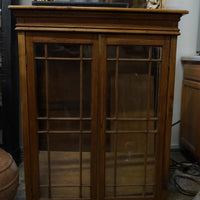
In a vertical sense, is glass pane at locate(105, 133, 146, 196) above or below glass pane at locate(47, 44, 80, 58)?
below

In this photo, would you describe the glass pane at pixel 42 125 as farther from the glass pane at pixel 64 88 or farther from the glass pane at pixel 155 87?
the glass pane at pixel 155 87

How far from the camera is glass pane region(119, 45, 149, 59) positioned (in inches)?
49.0

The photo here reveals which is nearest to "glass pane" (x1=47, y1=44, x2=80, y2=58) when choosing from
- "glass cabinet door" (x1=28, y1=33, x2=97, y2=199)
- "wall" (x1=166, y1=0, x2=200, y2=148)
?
"glass cabinet door" (x1=28, y1=33, x2=97, y2=199)

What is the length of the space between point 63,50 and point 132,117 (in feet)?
1.80

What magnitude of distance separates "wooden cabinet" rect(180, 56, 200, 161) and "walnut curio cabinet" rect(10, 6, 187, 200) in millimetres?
598

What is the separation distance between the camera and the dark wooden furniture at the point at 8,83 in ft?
5.45

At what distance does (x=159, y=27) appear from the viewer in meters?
1.21

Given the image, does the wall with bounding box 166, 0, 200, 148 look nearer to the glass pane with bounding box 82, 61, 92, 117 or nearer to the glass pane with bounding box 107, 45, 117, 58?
the glass pane with bounding box 107, 45, 117, 58

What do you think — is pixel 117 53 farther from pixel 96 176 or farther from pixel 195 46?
pixel 195 46

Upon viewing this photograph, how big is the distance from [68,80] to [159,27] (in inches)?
22.8

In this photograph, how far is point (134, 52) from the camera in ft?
4.11

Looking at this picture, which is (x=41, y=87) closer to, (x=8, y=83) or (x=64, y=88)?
(x=64, y=88)

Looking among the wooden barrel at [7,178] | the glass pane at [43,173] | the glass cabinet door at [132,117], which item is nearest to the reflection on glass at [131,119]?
the glass cabinet door at [132,117]

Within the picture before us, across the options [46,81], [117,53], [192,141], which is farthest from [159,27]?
[192,141]
